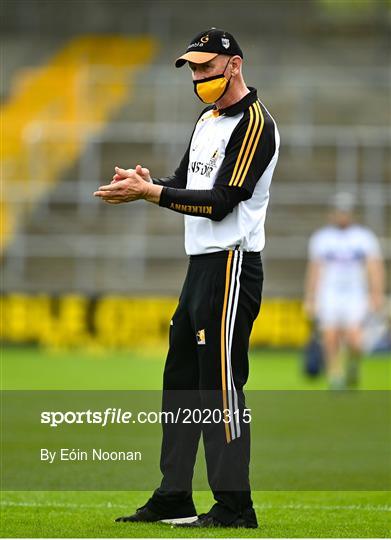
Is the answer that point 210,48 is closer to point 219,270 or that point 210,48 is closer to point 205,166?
point 205,166

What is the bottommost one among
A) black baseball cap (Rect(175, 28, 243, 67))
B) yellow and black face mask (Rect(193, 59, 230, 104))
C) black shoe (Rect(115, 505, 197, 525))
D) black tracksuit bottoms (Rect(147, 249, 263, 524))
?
black shoe (Rect(115, 505, 197, 525))

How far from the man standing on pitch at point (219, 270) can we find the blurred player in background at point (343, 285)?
941cm

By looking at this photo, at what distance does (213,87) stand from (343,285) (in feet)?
34.1

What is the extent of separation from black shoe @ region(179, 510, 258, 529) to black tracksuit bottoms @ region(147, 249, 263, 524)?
0.03 metres

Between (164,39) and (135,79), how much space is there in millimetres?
3401

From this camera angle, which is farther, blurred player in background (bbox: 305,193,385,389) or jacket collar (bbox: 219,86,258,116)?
blurred player in background (bbox: 305,193,385,389)

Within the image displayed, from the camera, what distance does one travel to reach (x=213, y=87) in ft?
22.6

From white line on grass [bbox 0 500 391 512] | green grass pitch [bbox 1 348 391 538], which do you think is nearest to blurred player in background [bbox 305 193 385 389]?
green grass pitch [bbox 1 348 391 538]

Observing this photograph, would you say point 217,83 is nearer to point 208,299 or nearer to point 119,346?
point 208,299

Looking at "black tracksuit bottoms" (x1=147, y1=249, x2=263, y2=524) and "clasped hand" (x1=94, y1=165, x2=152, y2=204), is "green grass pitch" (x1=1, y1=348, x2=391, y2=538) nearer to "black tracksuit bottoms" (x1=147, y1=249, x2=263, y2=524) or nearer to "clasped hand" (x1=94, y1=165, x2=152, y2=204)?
"black tracksuit bottoms" (x1=147, y1=249, x2=263, y2=524)

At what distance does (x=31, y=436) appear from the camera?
10.9 metres

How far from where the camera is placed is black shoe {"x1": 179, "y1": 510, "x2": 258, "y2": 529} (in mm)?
6836

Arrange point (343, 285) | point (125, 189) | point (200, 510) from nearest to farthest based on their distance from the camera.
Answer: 1. point (125, 189)
2. point (200, 510)
3. point (343, 285)

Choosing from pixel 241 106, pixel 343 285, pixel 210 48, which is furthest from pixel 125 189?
pixel 343 285
